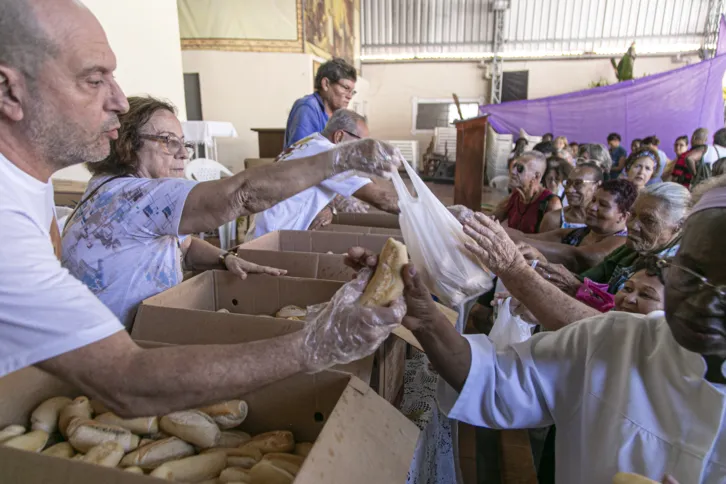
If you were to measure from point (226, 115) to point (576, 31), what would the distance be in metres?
12.0

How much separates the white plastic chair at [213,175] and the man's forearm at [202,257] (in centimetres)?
281

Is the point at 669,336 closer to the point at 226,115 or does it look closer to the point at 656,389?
the point at 656,389

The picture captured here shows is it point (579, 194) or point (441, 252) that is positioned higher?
point (441, 252)

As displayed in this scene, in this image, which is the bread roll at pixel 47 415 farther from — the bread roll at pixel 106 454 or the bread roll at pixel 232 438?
the bread roll at pixel 232 438

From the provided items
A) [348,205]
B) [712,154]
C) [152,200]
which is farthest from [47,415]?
[712,154]

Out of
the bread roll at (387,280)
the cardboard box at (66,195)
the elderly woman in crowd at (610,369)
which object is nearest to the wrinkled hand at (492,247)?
the elderly woman in crowd at (610,369)

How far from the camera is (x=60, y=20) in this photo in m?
0.91

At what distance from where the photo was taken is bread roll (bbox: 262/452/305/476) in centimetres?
106

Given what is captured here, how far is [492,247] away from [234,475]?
98cm

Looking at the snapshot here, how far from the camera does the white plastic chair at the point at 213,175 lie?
5.16 m

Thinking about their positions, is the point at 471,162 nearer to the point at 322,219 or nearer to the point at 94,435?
the point at 322,219

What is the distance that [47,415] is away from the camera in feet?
3.90

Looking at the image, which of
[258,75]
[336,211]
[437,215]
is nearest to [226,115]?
[258,75]

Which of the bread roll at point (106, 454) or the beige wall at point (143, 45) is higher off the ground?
the beige wall at point (143, 45)
